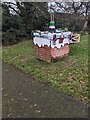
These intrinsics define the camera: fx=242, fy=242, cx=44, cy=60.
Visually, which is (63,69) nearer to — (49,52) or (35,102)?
(49,52)

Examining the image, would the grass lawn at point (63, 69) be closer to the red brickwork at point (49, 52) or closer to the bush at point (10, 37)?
the red brickwork at point (49, 52)

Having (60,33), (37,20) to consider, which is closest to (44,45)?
(60,33)

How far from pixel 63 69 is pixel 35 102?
2140mm

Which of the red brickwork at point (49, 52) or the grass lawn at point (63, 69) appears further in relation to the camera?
the red brickwork at point (49, 52)

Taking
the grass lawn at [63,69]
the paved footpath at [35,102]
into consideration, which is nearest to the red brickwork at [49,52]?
the grass lawn at [63,69]

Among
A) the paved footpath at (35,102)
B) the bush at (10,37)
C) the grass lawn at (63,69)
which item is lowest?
the paved footpath at (35,102)

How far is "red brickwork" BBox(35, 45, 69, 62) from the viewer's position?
7.48 meters

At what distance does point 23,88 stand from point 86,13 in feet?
32.0

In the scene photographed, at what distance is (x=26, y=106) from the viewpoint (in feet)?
15.9

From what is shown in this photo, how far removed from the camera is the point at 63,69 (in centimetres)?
694

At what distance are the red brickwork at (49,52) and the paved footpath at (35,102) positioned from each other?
51.1 inches

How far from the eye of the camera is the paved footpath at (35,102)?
4.49 meters

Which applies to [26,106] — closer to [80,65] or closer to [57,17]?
[80,65]

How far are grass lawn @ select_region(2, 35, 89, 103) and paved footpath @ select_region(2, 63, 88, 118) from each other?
27 cm
